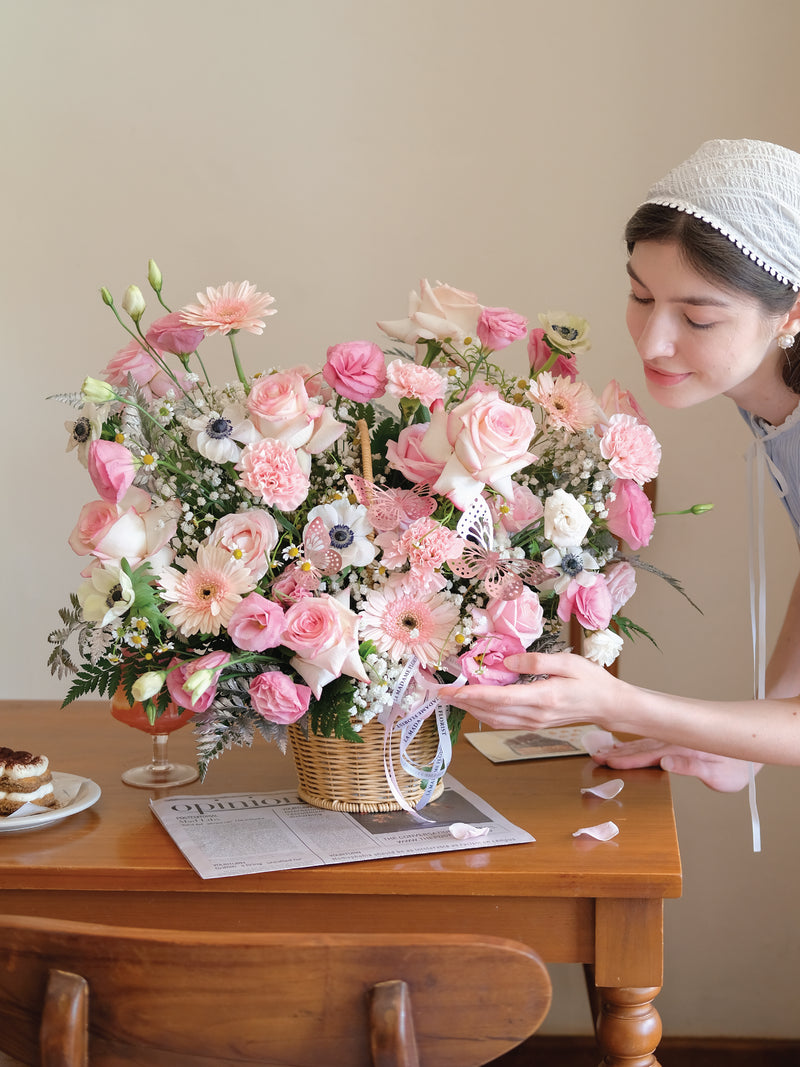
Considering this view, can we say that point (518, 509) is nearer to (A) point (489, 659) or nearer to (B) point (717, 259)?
(A) point (489, 659)

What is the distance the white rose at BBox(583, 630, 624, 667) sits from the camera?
45.5 inches

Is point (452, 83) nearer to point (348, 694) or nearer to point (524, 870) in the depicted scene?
point (348, 694)

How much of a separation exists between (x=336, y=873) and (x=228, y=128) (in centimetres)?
152

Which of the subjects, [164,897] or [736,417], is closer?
[164,897]

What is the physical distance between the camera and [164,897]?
43.9 inches

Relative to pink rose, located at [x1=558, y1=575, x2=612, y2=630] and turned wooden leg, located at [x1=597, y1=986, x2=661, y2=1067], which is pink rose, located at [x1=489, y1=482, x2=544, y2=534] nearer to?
pink rose, located at [x1=558, y1=575, x2=612, y2=630]

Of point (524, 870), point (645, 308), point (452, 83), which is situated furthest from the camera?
point (452, 83)

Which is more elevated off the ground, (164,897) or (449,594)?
(449,594)

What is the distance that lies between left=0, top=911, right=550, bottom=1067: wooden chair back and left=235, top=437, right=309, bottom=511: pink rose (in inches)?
18.0

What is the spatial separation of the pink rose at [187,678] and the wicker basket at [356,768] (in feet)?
0.55

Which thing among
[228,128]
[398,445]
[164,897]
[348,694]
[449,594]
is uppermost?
[228,128]

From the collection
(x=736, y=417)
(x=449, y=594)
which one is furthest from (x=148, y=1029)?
(x=736, y=417)

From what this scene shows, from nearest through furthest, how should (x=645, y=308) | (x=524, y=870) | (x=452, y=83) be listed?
(x=524, y=870) → (x=645, y=308) → (x=452, y=83)

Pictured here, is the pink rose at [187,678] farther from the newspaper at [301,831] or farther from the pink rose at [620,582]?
the pink rose at [620,582]
